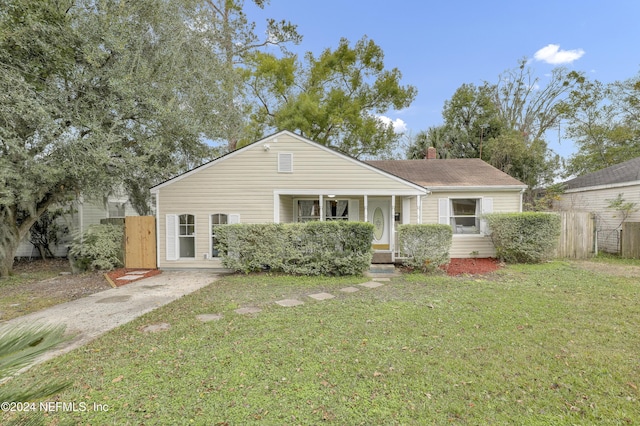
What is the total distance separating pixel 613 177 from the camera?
1324 centimetres

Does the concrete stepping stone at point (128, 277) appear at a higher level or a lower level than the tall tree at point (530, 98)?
lower

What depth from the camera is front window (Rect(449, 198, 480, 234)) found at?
11516mm

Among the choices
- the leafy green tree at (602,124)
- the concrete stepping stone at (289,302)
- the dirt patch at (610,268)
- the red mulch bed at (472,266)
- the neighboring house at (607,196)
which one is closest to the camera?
the concrete stepping stone at (289,302)

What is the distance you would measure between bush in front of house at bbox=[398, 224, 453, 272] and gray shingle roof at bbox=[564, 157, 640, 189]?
9624 mm

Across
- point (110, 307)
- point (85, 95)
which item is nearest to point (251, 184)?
point (85, 95)

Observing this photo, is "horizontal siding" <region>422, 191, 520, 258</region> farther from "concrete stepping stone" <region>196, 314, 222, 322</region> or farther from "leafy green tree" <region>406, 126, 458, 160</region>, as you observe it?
"leafy green tree" <region>406, 126, 458, 160</region>

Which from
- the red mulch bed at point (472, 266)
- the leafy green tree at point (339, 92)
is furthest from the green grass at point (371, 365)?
the leafy green tree at point (339, 92)

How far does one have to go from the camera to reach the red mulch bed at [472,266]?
29.1 feet

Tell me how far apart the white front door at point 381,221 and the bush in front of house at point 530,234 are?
148 inches

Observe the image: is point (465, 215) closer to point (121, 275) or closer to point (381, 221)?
point (381, 221)

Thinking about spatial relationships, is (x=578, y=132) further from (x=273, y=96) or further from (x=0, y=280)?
(x=0, y=280)

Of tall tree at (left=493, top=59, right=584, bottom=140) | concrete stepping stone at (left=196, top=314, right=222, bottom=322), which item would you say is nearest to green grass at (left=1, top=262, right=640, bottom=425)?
concrete stepping stone at (left=196, top=314, right=222, bottom=322)

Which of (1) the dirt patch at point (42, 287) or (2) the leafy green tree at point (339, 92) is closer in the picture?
(1) the dirt patch at point (42, 287)

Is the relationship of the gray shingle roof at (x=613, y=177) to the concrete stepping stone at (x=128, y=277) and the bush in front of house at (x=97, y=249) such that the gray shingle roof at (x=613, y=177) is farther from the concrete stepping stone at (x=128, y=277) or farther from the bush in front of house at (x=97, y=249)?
the bush in front of house at (x=97, y=249)
